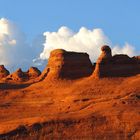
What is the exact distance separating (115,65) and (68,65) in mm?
6561

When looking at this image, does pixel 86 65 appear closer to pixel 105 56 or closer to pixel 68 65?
pixel 68 65

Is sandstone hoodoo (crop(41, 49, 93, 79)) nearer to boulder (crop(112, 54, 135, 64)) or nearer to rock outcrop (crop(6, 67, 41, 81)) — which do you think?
boulder (crop(112, 54, 135, 64))

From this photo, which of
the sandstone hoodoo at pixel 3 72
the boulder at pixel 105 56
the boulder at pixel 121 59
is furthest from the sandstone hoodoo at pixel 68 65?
the sandstone hoodoo at pixel 3 72

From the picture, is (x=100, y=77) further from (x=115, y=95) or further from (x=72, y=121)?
(x=72, y=121)

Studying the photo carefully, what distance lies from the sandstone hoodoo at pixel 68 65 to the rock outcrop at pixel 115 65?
2690 millimetres

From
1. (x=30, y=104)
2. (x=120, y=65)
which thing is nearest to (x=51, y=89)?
(x=30, y=104)

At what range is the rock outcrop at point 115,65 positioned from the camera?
321ft

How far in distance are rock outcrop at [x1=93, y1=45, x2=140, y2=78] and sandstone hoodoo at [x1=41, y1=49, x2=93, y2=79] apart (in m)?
2.69

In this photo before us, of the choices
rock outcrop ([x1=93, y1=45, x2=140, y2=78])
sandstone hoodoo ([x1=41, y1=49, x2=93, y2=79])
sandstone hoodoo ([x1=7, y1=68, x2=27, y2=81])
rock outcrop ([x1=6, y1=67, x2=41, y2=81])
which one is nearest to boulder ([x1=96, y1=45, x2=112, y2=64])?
rock outcrop ([x1=93, y1=45, x2=140, y2=78])

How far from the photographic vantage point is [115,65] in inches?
3930

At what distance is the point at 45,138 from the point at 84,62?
21.1 meters

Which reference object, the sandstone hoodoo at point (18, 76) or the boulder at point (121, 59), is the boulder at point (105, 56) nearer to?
the boulder at point (121, 59)

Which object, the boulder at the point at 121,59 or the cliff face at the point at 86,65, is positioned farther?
the boulder at the point at 121,59

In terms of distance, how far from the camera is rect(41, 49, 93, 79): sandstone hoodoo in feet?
326
